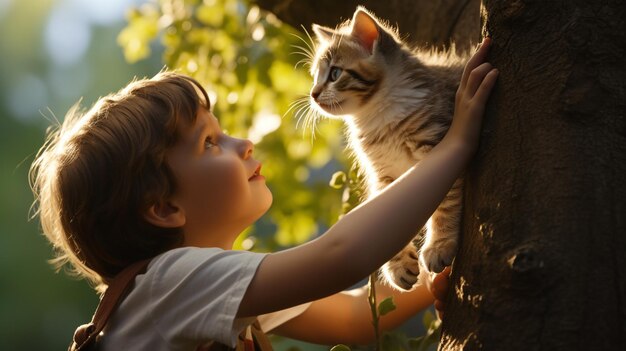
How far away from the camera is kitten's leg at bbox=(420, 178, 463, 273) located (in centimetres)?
144

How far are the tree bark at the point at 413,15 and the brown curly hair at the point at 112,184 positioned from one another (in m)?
0.74

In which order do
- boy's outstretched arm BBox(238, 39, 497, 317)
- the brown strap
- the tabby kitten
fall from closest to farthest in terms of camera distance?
boy's outstretched arm BBox(238, 39, 497, 317) < the brown strap < the tabby kitten

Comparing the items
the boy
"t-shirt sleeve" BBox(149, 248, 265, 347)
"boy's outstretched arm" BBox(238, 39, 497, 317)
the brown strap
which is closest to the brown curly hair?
the boy

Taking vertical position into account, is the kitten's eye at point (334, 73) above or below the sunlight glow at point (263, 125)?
above

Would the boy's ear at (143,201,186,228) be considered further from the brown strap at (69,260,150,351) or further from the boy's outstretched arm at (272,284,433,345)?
the boy's outstretched arm at (272,284,433,345)

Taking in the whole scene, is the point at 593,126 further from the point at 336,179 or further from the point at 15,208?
the point at 15,208

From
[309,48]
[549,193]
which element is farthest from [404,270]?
[309,48]

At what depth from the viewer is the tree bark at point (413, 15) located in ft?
6.47

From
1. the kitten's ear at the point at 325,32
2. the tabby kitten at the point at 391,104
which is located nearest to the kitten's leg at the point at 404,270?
the tabby kitten at the point at 391,104

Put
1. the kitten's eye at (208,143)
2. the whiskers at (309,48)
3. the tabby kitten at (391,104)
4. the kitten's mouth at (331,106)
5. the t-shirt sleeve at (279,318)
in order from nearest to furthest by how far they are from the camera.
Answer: the tabby kitten at (391,104) < the kitten's eye at (208,143) < the t-shirt sleeve at (279,318) < the kitten's mouth at (331,106) < the whiskers at (309,48)

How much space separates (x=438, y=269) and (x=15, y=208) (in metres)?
7.54

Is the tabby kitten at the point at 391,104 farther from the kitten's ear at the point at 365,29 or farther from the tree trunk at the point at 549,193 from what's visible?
the tree trunk at the point at 549,193

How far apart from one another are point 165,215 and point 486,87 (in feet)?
2.30

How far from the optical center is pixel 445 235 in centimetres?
146
